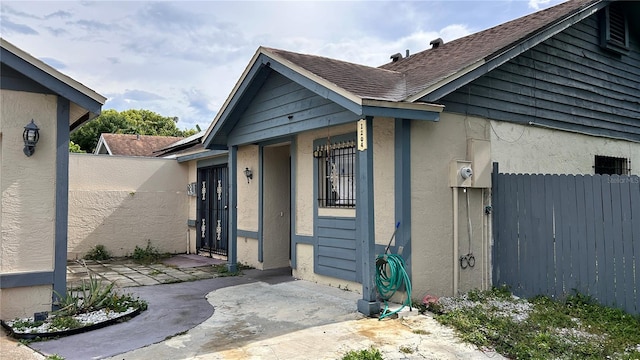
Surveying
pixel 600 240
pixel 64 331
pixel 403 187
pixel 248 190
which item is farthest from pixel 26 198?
pixel 600 240

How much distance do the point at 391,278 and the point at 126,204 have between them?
25.9 feet

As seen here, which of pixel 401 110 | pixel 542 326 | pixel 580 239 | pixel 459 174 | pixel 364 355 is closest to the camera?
pixel 364 355

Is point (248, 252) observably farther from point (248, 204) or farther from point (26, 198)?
point (26, 198)

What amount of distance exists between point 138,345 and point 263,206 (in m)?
4.36

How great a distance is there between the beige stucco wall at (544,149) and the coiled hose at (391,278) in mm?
2417

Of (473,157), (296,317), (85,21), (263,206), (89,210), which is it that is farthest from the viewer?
(89,210)

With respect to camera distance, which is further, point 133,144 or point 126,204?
point 133,144

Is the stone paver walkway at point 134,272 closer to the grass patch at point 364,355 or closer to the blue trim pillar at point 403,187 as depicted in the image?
the blue trim pillar at point 403,187

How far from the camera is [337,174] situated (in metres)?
6.79

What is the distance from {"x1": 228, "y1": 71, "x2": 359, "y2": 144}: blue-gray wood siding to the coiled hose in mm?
1803

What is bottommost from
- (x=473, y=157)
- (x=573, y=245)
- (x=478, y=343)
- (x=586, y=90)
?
(x=478, y=343)

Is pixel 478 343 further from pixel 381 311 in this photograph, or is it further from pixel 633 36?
pixel 633 36

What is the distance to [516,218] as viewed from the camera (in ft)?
20.6

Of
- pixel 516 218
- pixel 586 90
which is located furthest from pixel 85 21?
pixel 586 90
